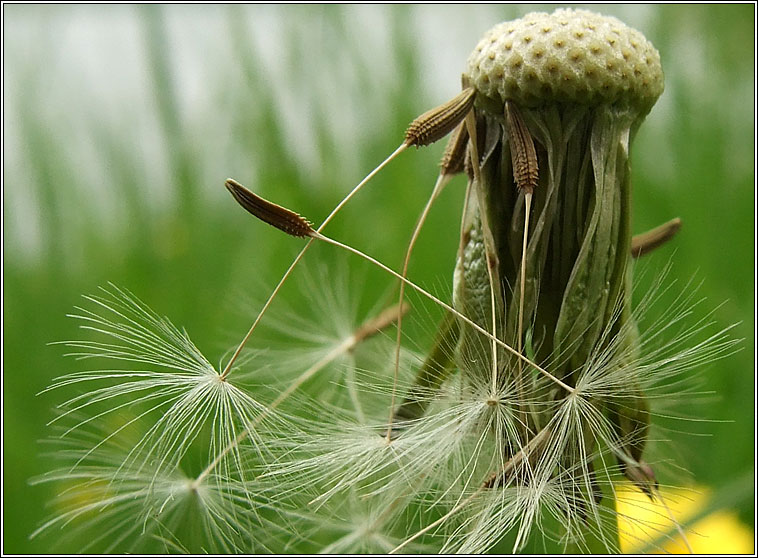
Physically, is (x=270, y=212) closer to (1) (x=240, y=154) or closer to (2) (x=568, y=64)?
(2) (x=568, y=64)

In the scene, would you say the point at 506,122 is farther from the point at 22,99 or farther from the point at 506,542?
the point at 22,99

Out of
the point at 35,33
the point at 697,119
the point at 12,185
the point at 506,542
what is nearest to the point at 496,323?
the point at 506,542

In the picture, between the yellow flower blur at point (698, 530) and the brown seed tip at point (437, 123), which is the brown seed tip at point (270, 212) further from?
the yellow flower blur at point (698, 530)

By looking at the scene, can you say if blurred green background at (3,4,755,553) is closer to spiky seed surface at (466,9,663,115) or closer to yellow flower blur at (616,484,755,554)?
yellow flower blur at (616,484,755,554)

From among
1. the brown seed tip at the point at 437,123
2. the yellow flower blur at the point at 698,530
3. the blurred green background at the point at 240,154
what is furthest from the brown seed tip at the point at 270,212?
the blurred green background at the point at 240,154

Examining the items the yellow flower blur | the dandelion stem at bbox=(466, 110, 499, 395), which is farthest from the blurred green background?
the dandelion stem at bbox=(466, 110, 499, 395)

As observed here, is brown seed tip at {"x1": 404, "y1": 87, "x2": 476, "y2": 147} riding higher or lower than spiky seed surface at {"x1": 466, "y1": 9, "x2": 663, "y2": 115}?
lower

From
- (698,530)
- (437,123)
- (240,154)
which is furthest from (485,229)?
(240,154)
